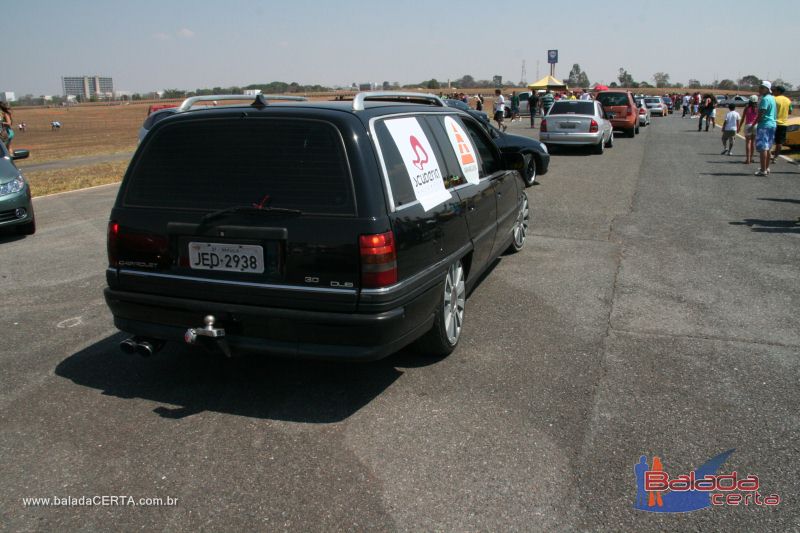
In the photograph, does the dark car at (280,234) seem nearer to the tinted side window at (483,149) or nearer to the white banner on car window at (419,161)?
the white banner on car window at (419,161)

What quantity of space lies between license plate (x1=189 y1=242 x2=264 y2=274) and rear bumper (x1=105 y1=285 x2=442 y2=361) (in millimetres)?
214

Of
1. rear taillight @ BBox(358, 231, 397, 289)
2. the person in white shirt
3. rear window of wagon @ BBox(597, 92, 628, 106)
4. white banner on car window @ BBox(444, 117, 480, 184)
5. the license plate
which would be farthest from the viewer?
rear window of wagon @ BBox(597, 92, 628, 106)

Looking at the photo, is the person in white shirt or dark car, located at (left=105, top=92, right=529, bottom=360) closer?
dark car, located at (left=105, top=92, right=529, bottom=360)

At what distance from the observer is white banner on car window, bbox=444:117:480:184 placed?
5039mm

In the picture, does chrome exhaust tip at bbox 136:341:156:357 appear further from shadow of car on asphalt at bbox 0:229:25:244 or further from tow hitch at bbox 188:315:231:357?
shadow of car on asphalt at bbox 0:229:25:244

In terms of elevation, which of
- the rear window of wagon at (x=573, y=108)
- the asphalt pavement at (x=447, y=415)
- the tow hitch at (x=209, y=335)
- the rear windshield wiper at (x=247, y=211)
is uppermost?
the rear window of wagon at (x=573, y=108)

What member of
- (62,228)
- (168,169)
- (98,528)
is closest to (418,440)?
(98,528)

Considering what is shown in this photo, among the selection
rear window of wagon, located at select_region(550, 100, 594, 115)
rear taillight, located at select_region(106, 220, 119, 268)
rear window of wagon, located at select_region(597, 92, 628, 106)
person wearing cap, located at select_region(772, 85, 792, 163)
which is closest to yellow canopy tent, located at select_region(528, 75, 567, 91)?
rear window of wagon, located at select_region(597, 92, 628, 106)

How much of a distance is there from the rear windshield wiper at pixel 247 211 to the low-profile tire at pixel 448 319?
4.15 ft

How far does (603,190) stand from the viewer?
12266 millimetres

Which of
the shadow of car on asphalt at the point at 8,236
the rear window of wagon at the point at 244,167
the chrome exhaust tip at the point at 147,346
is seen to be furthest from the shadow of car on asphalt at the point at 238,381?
the shadow of car on asphalt at the point at 8,236

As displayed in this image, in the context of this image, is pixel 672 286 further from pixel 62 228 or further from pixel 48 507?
pixel 62 228

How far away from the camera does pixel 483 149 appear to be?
19.1 feet

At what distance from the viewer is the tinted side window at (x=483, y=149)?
5620 millimetres
